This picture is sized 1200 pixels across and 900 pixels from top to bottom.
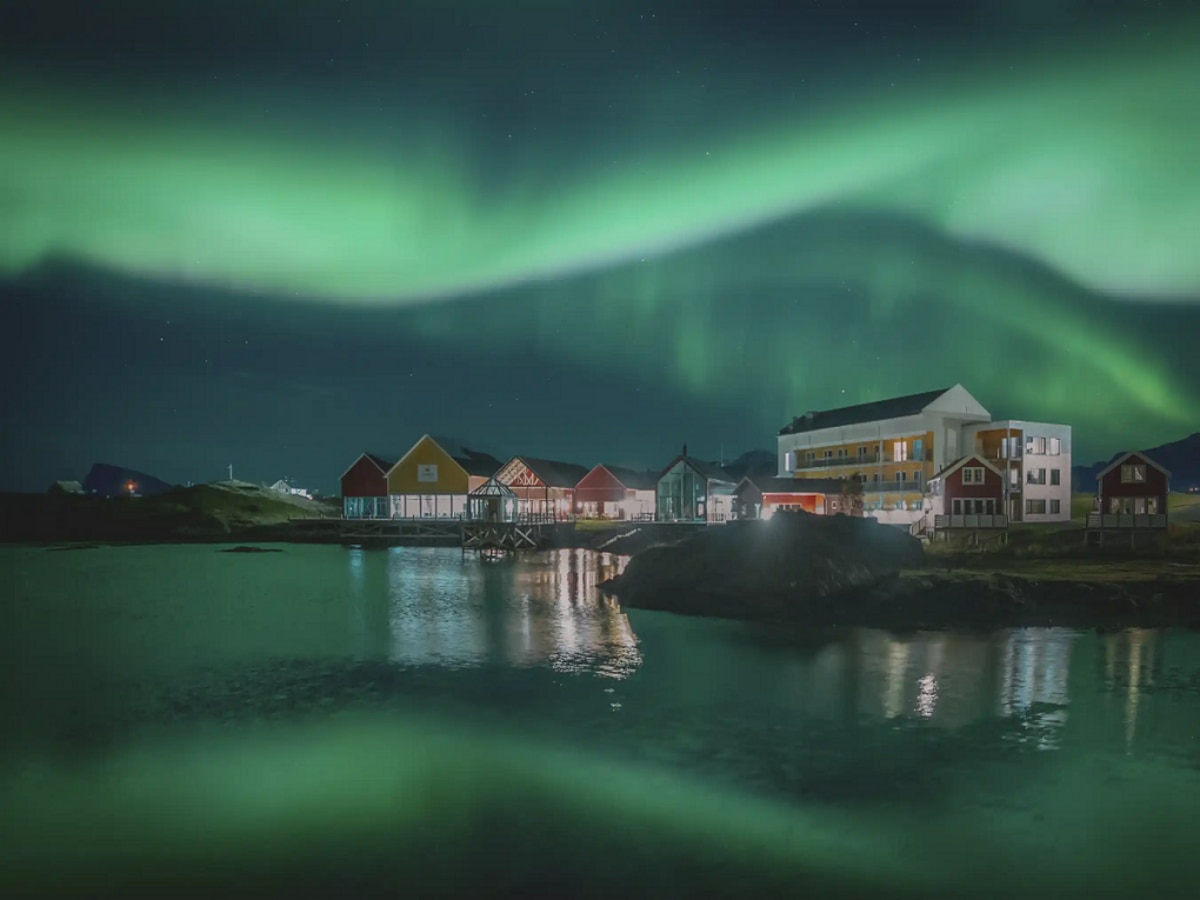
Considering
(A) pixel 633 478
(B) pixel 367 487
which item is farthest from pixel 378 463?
(A) pixel 633 478

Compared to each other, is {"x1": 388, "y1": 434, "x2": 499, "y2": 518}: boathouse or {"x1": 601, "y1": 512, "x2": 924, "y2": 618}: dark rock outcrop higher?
{"x1": 388, "y1": 434, "x2": 499, "y2": 518}: boathouse

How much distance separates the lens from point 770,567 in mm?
34594

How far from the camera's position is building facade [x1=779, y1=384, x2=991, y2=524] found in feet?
218

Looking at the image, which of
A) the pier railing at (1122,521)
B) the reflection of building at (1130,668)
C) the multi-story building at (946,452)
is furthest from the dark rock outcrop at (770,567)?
the multi-story building at (946,452)

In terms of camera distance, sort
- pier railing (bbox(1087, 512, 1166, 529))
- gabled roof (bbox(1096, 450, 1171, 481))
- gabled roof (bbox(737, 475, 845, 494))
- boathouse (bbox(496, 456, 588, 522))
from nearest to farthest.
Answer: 1. pier railing (bbox(1087, 512, 1166, 529))
2. gabled roof (bbox(1096, 450, 1171, 481))
3. gabled roof (bbox(737, 475, 845, 494))
4. boathouse (bbox(496, 456, 588, 522))

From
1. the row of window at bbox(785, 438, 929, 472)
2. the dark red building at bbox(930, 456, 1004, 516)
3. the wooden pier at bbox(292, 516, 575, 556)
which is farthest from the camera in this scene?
the wooden pier at bbox(292, 516, 575, 556)

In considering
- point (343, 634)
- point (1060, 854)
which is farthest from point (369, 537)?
point (1060, 854)

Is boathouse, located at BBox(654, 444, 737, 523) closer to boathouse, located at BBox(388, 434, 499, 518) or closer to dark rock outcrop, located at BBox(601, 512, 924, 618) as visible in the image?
boathouse, located at BBox(388, 434, 499, 518)

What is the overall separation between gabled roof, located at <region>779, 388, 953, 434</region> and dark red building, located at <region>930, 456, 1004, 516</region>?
8980 mm

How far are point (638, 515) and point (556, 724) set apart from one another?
73.3m

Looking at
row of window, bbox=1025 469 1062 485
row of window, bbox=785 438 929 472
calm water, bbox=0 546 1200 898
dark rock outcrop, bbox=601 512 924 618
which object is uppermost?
row of window, bbox=785 438 929 472

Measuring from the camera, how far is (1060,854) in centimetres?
1175

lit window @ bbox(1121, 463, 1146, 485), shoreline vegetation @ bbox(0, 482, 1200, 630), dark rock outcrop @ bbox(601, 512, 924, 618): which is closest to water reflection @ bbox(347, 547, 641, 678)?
dark rock outcrop @ bbox(601, 512, 924, 618)

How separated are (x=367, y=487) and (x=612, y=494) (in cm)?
2825
